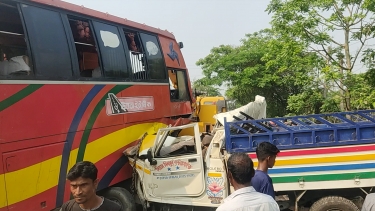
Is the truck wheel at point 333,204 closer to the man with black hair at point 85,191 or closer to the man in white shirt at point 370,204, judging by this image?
the man in white shirt at point 370,204

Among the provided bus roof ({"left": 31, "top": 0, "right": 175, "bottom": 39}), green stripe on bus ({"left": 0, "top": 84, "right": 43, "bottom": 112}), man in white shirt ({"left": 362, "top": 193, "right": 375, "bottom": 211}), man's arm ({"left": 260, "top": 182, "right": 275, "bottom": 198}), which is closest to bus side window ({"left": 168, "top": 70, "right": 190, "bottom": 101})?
bus roof ({"left": 31, "top": 0, "right": 175, "bottom": 39})

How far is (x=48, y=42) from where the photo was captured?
4.74 m

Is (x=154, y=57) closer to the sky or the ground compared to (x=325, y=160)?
closer to the sky

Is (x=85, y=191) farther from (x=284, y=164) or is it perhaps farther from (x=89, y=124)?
(x=284, y=164)

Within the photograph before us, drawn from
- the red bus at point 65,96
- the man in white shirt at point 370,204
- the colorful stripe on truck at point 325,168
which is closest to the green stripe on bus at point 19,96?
the red bus at point 65,96

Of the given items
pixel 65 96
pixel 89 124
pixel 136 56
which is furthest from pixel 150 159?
pixel 136 56

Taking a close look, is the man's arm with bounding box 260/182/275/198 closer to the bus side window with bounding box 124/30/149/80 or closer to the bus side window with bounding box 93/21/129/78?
the bus side window with bounding box 93/21/129/78

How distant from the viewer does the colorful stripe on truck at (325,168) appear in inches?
190

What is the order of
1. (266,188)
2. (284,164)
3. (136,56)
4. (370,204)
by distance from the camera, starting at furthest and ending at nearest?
(136,56) → (284,164) → (266,188) → (370,204)

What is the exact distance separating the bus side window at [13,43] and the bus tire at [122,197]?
2585mm

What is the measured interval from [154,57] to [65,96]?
2803 millimetres

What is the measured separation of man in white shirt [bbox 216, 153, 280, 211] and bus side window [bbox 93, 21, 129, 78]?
3.92 meters

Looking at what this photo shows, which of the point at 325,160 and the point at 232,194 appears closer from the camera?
the point at 232,194

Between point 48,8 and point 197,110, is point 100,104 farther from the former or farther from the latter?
point 197,110
